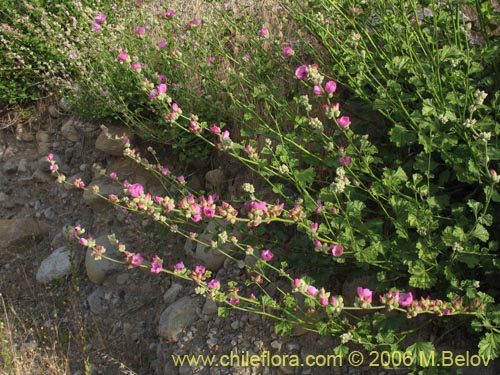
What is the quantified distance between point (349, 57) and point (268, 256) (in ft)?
3.15

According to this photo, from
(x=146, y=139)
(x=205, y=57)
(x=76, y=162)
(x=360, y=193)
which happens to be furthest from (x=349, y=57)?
(x=76, y=162)

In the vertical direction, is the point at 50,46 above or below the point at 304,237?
below

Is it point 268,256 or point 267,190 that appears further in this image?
point 267,190

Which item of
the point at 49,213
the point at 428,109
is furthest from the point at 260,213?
the point at 49,213

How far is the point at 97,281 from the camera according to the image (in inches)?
145

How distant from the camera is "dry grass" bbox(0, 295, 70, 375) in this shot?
2.92m

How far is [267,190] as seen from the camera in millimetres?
3178

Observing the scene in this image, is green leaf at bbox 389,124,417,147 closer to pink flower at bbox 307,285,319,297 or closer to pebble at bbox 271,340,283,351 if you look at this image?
pink flower at bbox 307,285,319,297

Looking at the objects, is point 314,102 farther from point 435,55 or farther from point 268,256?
point 268,256

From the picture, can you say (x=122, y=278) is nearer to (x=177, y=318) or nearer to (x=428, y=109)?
(x=177, y=318)

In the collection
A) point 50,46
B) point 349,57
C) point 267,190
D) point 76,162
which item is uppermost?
point 349,57

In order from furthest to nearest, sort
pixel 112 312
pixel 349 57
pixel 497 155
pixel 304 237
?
pixel 112 312 → pixel 304 237 → pixel 349 57 → pixel 497 155

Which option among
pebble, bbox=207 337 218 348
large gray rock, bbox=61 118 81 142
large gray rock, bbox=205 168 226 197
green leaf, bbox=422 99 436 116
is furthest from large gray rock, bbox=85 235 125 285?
green leaf, bbox=422 99 436 116

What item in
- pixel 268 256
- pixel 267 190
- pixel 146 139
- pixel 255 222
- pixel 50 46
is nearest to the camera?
pixel 255 222
